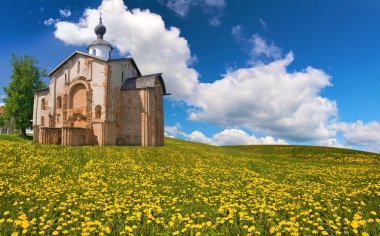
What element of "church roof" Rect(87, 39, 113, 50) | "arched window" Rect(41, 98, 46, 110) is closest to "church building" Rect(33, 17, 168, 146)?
"church roof" Rect(87, 39, 113, 50)

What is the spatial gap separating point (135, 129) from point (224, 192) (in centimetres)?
2852

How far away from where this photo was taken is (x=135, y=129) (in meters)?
37.2

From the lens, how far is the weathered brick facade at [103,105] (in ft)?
118

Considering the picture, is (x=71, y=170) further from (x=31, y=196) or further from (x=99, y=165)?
(x=31, y=196)

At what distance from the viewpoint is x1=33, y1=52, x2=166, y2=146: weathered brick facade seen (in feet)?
118

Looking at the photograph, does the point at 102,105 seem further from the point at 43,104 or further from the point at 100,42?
the point at 43,104

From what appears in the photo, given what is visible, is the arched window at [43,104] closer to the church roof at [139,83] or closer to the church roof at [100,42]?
the church roof at [100,42]

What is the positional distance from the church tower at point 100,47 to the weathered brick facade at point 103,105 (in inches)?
239

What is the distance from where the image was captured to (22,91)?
5322 centimetres

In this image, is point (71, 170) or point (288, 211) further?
point (71, 170)

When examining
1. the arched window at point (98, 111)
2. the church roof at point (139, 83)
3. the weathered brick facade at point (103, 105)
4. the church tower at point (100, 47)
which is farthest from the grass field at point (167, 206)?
the church tower at point (100, 47)

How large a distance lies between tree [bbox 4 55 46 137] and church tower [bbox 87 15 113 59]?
54.0 feet

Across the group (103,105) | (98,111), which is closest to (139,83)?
(103,105)

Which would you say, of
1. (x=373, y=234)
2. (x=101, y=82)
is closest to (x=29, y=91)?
(x=101, y=82)
